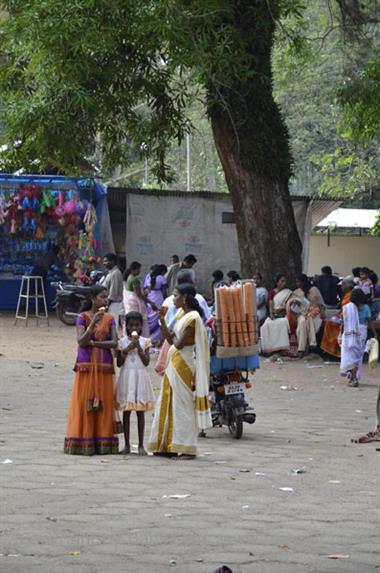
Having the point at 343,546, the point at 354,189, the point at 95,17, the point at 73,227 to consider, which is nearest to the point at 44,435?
the point at 343,546

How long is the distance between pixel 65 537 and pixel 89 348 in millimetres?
3497

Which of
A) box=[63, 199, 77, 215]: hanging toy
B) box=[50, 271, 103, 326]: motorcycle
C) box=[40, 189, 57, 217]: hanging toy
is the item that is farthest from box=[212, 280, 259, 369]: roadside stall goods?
box=[40, 189, 57, 217]: hanging toy

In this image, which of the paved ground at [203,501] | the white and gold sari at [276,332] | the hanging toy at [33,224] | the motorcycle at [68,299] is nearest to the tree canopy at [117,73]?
the hanging toy at [33,224]

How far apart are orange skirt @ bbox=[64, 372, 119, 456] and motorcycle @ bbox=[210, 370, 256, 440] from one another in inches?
57.6

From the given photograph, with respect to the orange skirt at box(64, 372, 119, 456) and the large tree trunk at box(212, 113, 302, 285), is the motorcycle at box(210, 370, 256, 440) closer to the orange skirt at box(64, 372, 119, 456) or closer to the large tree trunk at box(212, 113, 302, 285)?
the orange skirt at box(64, 372, 119, 456)

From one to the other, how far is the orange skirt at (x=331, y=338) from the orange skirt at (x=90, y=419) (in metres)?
9.28

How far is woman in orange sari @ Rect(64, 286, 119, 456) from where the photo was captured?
10.1 m

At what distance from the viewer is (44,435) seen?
11.3 metres

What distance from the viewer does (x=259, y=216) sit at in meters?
20.7

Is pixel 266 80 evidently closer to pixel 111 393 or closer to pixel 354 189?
pixel 111 393

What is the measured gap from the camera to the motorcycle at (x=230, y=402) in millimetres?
11336

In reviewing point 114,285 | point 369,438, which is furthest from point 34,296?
point 369,438

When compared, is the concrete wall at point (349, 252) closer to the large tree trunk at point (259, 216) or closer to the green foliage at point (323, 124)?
the green foliage at point (323, 124)

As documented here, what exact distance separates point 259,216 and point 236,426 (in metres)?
9.65
